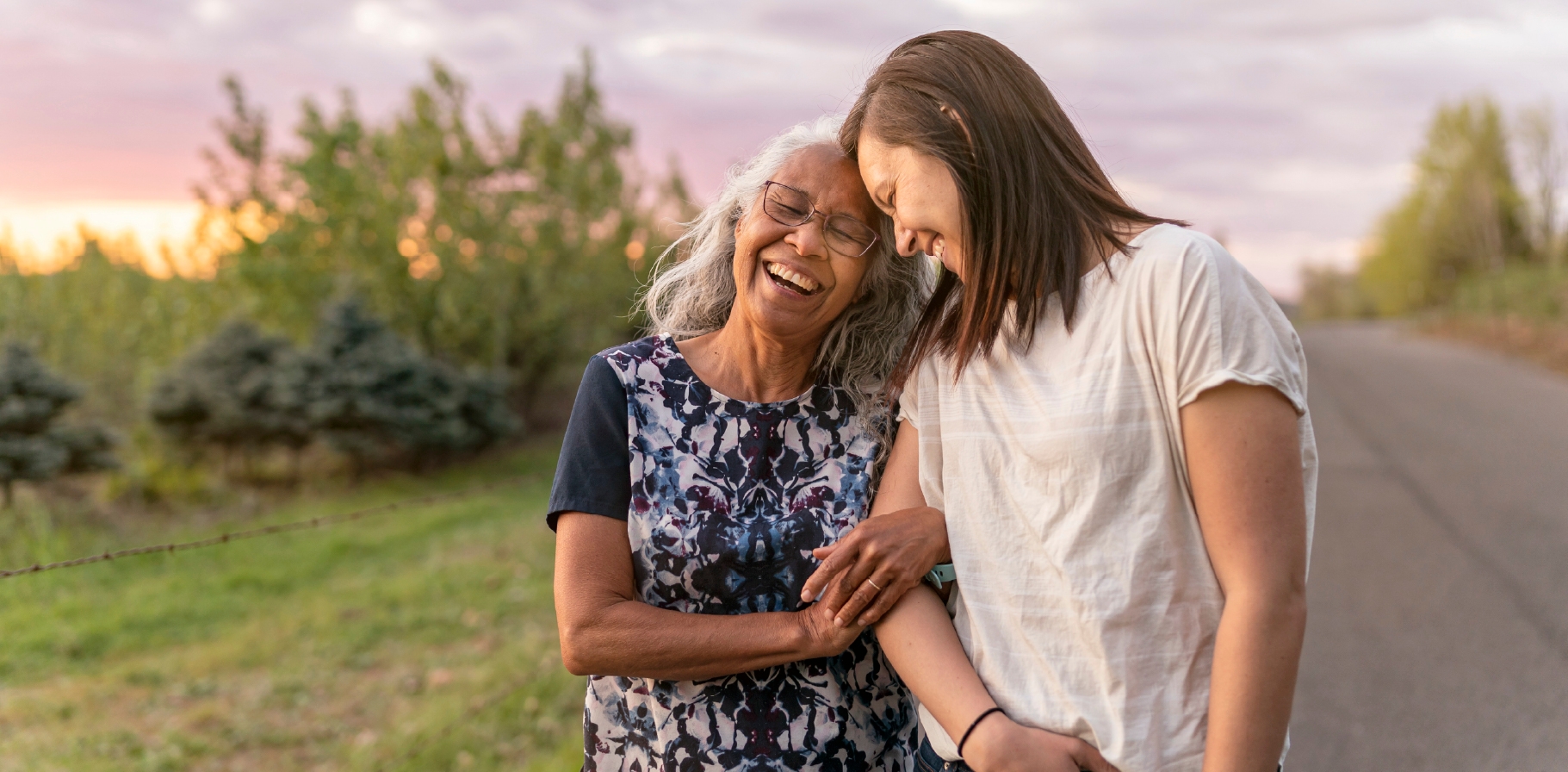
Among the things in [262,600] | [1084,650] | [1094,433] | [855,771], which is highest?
[1094,433]

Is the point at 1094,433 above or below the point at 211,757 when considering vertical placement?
above

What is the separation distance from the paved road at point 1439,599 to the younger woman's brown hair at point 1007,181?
323 cm

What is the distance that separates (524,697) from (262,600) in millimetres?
3390

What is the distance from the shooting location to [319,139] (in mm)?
13555

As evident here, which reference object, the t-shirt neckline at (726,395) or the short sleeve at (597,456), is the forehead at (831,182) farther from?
the short sleeve at (597,456)

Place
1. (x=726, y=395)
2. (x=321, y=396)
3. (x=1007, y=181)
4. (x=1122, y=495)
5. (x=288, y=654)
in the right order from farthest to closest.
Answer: (x=321, y=396)
(x=288, y=654)
(x=726, y=395)
(x=1007, y=181)
(x=1122, y=495)

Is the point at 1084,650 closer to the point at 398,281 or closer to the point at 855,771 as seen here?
the point at 855,771

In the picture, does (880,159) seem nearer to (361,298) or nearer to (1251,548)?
(1251,548)

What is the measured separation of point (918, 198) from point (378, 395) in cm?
1169

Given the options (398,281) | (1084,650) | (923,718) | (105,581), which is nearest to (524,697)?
(923,718)

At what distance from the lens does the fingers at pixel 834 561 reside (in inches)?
70.5

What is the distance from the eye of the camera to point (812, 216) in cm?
199

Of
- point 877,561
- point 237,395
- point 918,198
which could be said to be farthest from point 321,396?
point 918,198

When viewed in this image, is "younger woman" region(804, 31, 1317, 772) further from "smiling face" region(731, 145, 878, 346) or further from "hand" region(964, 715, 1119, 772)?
"smiling face" region(731, 145, 878, 346)
